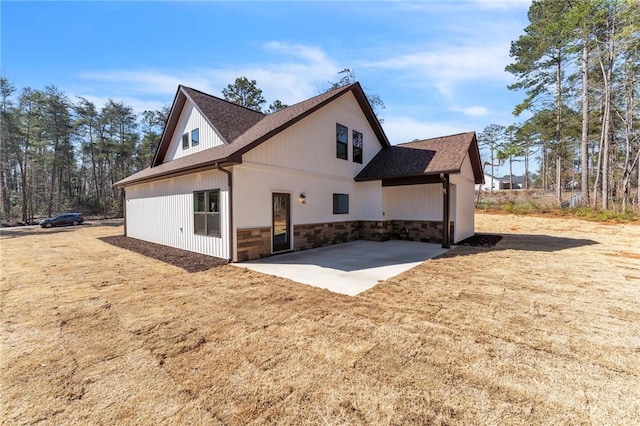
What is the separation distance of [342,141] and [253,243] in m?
6.01

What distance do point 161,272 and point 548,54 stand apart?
3040cm

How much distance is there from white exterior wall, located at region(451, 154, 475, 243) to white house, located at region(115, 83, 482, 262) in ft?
→ 0.14

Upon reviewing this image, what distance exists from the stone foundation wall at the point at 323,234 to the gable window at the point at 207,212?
2.51 meters

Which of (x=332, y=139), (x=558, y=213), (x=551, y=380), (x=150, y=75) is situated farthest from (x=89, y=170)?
(x=558, y=213)

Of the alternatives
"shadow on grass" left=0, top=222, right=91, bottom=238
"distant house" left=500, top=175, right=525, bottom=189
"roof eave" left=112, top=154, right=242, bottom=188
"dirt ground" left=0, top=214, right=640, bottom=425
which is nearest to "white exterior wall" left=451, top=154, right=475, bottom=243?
"dirt ground" left=0, top=214, right=640, bottom=425

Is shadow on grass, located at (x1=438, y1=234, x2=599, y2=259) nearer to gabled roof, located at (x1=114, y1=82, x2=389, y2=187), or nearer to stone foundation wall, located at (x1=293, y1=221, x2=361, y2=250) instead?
stone foundation wall, located at (x1=293, y1=221, x2=361, y2=250)

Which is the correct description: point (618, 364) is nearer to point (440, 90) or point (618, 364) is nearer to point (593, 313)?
point (593, 313)

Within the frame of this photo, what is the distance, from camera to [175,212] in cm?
959

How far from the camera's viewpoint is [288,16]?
8.64 m

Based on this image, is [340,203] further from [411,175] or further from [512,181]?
[512,181]

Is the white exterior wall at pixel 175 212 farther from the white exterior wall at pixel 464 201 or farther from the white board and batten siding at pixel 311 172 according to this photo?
the white exterior wall at pixel 464 201

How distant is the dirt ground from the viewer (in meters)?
2.10

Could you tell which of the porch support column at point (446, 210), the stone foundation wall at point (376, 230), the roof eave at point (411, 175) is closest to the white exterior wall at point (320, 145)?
the roof eave at point (411, 175)

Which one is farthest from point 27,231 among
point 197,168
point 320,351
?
point 320,351
